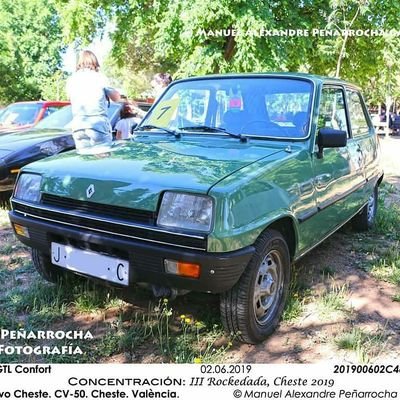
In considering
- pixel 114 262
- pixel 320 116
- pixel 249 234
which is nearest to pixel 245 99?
pixel 320 116

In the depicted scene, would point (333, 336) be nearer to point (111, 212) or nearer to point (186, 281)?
point (186, 281)

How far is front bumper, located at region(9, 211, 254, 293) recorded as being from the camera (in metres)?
2.20

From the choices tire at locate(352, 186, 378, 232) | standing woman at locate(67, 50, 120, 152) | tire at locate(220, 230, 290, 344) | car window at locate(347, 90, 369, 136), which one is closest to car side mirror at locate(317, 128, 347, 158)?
tire at locate(220, 230, 290, 344)

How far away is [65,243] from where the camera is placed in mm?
2662

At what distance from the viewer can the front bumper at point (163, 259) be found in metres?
2.20

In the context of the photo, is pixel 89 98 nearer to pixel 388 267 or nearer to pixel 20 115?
pixel 388 267

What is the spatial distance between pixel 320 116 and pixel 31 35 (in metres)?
31.7

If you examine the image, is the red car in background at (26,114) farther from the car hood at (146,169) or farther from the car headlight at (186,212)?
the car headlight at (186,212)

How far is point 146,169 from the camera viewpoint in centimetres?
255

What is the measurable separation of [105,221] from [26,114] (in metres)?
6.25

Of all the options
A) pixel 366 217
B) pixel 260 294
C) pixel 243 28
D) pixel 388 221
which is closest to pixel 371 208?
pixel 366 217

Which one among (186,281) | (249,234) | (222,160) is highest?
(222,160)

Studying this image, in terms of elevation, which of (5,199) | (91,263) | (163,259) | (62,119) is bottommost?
(5,199)

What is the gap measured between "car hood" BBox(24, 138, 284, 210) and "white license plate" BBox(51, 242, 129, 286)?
1.04 feet
